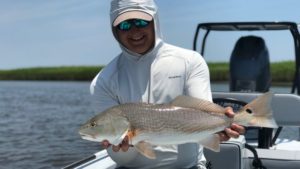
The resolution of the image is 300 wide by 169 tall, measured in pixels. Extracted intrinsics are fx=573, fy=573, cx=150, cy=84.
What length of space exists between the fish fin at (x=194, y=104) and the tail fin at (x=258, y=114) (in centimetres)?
13

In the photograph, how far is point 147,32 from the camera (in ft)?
10.7

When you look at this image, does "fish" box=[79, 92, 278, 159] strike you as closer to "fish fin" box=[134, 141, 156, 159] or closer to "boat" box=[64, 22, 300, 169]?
"fish fin" box=[134, 141, 156, 159]

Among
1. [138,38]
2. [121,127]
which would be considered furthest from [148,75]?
A: [121,127]

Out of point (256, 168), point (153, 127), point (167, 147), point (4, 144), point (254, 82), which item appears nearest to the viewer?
point (153, 127)

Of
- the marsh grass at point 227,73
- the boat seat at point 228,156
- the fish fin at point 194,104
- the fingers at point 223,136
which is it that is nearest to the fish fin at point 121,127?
the fish fin at point 194,104

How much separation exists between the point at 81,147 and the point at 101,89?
9.32 metres

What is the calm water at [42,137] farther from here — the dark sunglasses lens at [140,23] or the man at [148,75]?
the dark sunglasses lens at [140,23]

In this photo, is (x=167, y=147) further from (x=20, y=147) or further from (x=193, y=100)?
(x=20, y=147)

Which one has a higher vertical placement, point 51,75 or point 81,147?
point 81,147

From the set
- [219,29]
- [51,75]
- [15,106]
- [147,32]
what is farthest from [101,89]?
[51,75]

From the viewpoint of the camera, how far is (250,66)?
22.0ft

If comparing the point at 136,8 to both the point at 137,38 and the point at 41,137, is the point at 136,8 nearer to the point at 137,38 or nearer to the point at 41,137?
the point at 137,38

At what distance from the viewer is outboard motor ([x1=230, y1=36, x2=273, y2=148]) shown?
670 centimetres

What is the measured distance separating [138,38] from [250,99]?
323 cm
